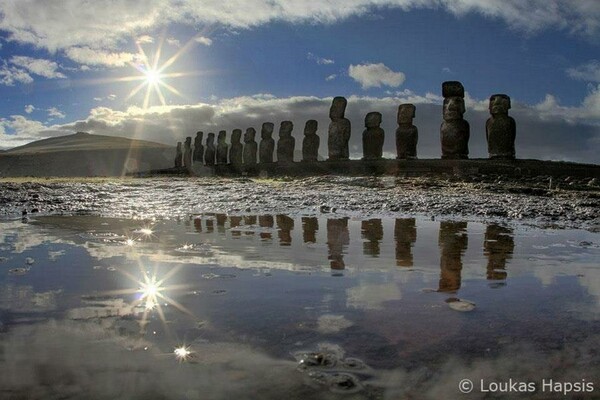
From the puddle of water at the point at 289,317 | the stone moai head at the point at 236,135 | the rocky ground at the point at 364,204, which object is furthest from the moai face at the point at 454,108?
the stone moai head at the point at 236,135

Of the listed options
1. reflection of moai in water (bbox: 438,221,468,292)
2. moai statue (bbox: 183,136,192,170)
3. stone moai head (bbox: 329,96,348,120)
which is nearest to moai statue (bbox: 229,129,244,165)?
stone moai head (bbox: 329,96,348,120)

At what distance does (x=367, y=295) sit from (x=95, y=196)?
10034mm

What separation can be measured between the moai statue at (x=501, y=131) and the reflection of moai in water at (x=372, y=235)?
42.5ft

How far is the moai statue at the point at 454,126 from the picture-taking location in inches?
746

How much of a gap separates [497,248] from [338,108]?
19613 millimetres

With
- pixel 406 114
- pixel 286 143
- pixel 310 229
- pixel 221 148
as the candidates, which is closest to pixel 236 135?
pixel 221 148

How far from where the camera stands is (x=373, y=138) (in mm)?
21453

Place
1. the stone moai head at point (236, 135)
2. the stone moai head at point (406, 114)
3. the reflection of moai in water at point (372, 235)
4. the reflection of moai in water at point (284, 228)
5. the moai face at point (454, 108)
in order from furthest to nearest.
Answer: the stone moai head at point (236, 135)
the stone moai head at point (406, 114)
the moai face at point (454, 108)
the reflection of moai in water at point (284, 228)
the reflection of moai in water at point (372, 235)

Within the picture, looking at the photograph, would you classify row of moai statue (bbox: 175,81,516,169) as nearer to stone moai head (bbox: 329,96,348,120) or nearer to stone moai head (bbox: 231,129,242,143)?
stone moai head (bbox: 329,96,348,120)

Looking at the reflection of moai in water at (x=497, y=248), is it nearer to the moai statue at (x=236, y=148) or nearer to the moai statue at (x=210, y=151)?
the moai statue at (x=236, y=148)

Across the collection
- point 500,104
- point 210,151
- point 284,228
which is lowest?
point 284,228

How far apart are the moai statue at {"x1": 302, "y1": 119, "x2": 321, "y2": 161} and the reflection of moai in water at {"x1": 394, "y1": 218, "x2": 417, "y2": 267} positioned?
60.3 feet

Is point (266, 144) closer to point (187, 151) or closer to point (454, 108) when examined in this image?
point (454, 108)

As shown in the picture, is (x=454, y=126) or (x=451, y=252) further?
(x=454, y=126)
